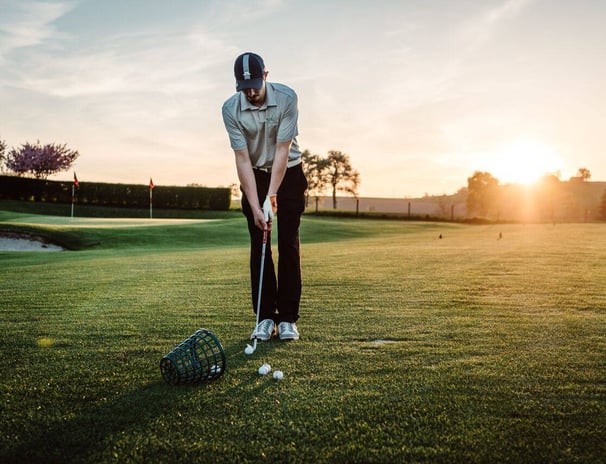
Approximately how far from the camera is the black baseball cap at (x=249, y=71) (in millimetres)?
4539

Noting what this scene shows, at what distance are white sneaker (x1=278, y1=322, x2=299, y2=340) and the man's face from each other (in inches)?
80.7

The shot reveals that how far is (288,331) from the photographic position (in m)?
4.83

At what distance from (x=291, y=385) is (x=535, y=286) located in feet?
19.4

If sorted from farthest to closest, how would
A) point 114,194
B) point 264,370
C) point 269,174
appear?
1. point 114,194
2. point 269,174
3. point 264,370

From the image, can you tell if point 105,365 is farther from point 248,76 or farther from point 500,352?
point 500,352

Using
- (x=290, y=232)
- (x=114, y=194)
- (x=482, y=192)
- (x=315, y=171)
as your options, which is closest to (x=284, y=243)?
(x=290, y=232)

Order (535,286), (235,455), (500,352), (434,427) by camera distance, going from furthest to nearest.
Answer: (535,286), (500,352), (434,427), (235,455)

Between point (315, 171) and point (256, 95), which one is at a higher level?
point (315, 171)

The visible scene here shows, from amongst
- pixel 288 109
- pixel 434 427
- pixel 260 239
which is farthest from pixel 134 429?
pixel 288 109

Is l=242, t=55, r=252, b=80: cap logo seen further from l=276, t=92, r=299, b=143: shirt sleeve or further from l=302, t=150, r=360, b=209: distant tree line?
l=302, t=150, r=360, b=209: distant tree line

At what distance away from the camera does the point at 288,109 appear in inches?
195

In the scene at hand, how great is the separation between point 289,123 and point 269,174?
2.00 feet

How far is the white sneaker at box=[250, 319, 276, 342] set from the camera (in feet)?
15.7

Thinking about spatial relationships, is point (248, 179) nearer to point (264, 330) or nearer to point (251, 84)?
point (251, 84)
